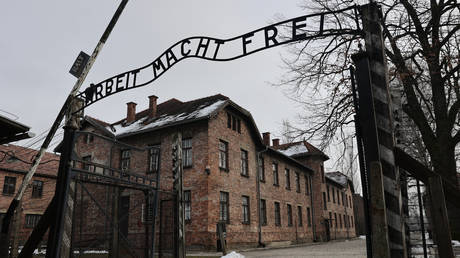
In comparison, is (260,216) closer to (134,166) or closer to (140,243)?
(134,166)

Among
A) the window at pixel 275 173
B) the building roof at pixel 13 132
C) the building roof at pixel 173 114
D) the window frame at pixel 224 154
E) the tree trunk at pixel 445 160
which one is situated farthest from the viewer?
the window at pixel 275 173

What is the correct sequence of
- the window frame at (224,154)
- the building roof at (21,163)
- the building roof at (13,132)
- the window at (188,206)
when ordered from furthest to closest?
1. the building roof at (21,163)
2. the window frame at (224,154)
3. the window at (188,206)
4. the building roof at (13,132)

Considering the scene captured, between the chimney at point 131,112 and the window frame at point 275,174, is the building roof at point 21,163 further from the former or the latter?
the window frame at point 275,174

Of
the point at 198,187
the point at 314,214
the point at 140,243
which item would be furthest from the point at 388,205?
the point at 314,214

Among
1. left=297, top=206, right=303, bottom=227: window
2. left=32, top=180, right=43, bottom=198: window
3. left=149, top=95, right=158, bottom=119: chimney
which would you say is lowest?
left=297, top=206, right=303, bottom=227: window

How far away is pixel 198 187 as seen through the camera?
16969mm

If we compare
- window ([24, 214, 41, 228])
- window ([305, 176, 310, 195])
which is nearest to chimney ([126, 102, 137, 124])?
window ([24, 214, 41, 228])

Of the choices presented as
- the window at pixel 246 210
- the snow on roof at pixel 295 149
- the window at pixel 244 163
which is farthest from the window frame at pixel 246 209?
the snow on roof at pixel 295 149

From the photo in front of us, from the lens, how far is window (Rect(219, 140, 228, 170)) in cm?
1857

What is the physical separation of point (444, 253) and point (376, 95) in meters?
1.84

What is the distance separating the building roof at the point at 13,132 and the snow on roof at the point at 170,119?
1016cm

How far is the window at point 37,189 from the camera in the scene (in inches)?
1075

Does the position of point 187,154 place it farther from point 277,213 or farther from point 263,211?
point 277,213

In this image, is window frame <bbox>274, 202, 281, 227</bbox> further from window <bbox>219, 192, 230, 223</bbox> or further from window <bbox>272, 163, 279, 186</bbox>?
window <bbox>219, 192, 230, 223</bbox>
